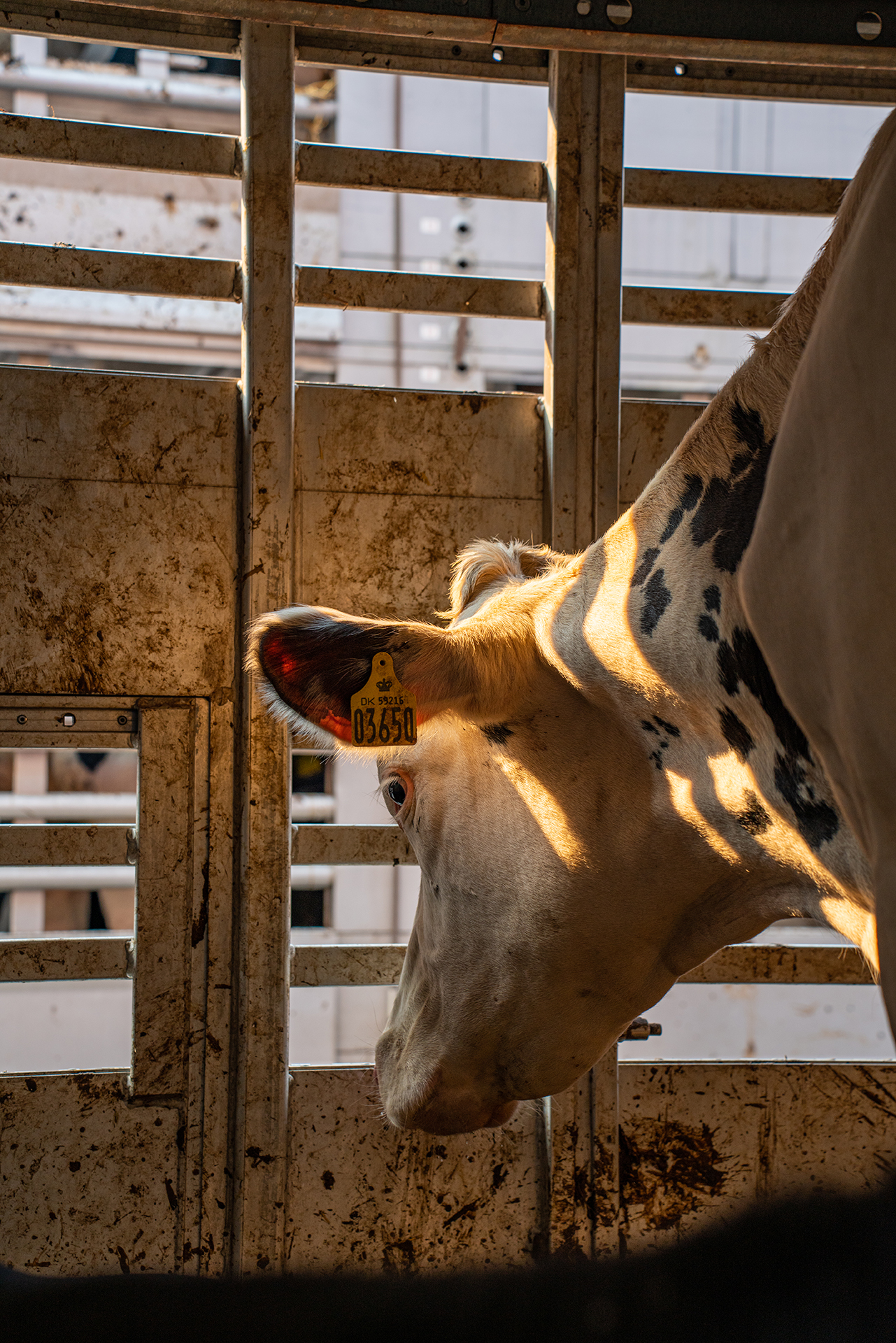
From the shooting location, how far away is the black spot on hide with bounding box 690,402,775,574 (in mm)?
1265

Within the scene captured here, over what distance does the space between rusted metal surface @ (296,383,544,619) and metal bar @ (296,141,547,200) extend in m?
0.59

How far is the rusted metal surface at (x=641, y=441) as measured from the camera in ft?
10.6

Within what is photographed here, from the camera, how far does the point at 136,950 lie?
113 inches

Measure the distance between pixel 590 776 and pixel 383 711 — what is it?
13.3 inches

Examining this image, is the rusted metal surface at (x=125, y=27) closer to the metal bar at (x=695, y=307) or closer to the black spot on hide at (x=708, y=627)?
the metal bar at (x=695, y=307)

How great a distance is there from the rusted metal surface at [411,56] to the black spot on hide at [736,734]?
244 cm

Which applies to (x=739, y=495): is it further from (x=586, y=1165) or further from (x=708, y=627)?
(x=586, y=1165)

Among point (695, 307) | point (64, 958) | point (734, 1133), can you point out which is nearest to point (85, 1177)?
point (64, 958)

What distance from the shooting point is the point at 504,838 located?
1771 millimetres

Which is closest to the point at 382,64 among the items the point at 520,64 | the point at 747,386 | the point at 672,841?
the point at 520,64

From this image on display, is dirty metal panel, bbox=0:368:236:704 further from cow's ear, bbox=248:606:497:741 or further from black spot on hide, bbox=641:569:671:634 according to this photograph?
black spot on hide, bbox=641:569:671:634

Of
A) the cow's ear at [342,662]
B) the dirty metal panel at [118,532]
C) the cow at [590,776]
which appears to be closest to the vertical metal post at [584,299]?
the dirty metal panel at [118,532]

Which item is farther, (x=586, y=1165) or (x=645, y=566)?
(x=586, y=1165)

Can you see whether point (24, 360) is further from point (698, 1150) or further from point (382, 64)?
point (698, 1150)
